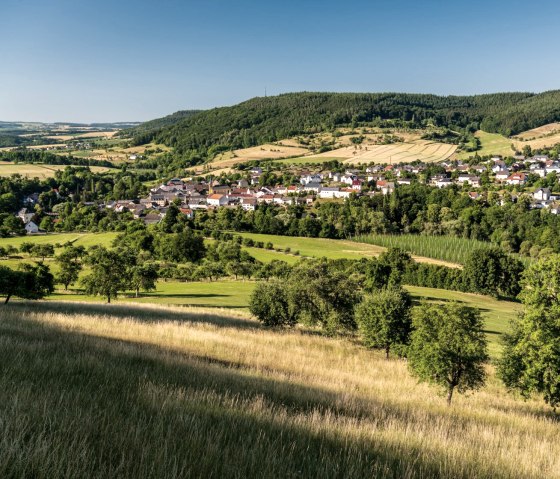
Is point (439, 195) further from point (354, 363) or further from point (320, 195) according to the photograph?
point (354, 363)

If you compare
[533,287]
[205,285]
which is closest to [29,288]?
[205,285]

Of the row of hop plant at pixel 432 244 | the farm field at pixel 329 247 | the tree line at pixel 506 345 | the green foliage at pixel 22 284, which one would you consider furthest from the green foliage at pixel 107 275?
the row of hop plant at pixel 432 244

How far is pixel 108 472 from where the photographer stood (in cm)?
279

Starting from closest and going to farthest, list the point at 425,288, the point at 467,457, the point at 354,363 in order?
the point at 467,457 → the point at 354,363 → the point at 425,288

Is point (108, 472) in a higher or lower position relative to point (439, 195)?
higher

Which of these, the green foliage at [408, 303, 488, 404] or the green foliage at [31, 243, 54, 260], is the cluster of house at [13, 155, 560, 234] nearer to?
the green foliage at [31, 243, 54, 260]

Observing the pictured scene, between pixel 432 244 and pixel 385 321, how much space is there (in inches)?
3084

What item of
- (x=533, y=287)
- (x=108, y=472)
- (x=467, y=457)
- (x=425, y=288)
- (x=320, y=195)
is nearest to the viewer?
(x=108, y=472)

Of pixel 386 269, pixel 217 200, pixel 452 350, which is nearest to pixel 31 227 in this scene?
pixel 217 200

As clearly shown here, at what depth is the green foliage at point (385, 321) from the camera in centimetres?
2734

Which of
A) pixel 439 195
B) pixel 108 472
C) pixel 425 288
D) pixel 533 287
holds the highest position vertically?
pixel 108 472

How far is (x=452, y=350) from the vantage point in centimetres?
1593

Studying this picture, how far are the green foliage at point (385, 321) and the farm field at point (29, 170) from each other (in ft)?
550

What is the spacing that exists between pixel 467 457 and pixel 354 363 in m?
16.0
